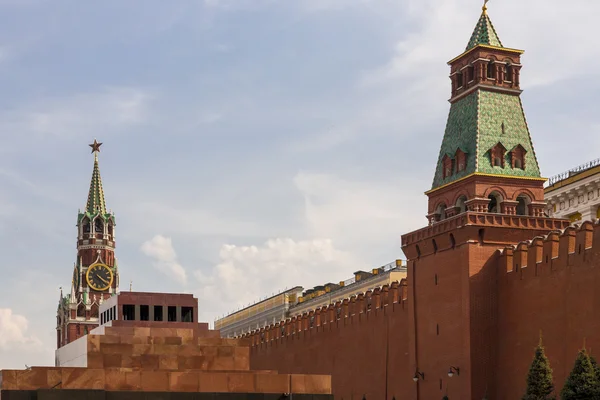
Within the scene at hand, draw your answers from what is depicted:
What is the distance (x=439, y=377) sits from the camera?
5509 cm

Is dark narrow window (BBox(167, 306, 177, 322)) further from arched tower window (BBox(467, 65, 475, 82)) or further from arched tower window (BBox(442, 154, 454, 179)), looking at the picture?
arched tower window (BBox(467, 65, 475, 82))

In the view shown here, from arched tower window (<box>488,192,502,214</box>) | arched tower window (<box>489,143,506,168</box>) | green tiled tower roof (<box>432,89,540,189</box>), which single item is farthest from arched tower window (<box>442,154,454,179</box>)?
arched tower window (<box>488,192,502,214</box>)

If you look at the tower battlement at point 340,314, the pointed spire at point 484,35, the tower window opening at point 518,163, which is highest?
the pointed spire at point 484,35

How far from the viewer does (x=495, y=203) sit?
55875 mm

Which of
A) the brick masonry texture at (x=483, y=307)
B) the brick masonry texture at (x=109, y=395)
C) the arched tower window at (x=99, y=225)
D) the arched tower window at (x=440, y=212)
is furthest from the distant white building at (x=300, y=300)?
the arched tower window at (x=99, y=225)

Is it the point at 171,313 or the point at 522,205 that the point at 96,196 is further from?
the point at 522,205

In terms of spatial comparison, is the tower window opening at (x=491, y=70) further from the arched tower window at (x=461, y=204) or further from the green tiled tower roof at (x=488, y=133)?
the arched tower window at (x=461, y=204)

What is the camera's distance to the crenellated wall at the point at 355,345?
6107 cm

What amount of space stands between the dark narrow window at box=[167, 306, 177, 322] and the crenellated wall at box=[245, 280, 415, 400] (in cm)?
839

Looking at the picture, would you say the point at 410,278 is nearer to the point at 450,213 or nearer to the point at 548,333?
the point at 450,213

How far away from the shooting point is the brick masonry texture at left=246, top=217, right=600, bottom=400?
47.9m

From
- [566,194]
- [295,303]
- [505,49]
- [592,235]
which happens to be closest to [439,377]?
[592,235]

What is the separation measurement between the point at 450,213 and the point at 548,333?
9440mm

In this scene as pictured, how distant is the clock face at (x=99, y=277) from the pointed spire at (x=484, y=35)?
112379mm
